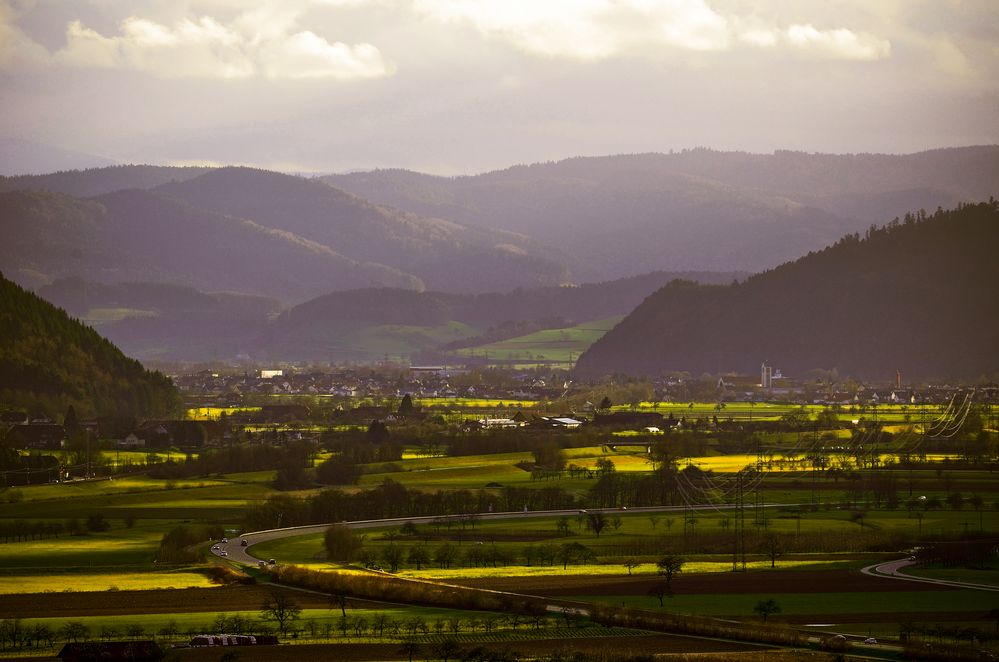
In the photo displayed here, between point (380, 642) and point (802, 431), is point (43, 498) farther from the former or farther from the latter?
point (802, 431)

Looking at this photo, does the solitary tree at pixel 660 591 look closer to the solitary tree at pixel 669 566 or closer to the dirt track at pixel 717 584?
the dirt track at pixel 717 584

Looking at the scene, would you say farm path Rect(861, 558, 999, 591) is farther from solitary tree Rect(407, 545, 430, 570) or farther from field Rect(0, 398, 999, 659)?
solitary tree Rect(407, 545, 430, 570)

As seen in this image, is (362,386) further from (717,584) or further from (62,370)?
(717,584)

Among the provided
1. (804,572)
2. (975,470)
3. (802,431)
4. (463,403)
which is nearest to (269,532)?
(804,572)


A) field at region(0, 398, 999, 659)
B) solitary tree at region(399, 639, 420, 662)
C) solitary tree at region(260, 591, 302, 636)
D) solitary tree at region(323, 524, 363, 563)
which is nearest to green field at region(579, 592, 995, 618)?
field at region(0, 398, 999, 659)

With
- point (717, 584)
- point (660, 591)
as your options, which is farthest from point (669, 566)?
point (660, 591)
